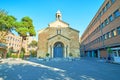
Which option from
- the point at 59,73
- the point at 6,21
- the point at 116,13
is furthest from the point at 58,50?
the point at 59,73

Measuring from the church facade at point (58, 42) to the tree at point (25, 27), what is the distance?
2829 mm

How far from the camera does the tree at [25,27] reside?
34225 millimetres

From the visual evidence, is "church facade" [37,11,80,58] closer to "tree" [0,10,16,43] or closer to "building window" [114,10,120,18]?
"tree" [0,10,16,43]

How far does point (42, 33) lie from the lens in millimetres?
38312

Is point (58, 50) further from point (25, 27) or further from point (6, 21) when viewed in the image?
point (6, 21)

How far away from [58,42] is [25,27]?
11232 mm

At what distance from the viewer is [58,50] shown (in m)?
36.2

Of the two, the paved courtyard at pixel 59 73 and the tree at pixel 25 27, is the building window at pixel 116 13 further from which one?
the tree at pixel 25 27

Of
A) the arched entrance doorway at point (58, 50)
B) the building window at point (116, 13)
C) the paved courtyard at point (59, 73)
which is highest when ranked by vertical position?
the building window at point (116, 13)

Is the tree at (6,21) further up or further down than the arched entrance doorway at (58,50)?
further up

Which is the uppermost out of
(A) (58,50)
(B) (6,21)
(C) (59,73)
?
(B) (6,21)

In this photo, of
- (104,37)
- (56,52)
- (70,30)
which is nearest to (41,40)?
(56,52)

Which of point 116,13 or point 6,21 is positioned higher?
point 6,21

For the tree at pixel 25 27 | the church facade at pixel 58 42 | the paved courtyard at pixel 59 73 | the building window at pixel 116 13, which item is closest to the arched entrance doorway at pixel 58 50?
the church facade at pixel 58 42
